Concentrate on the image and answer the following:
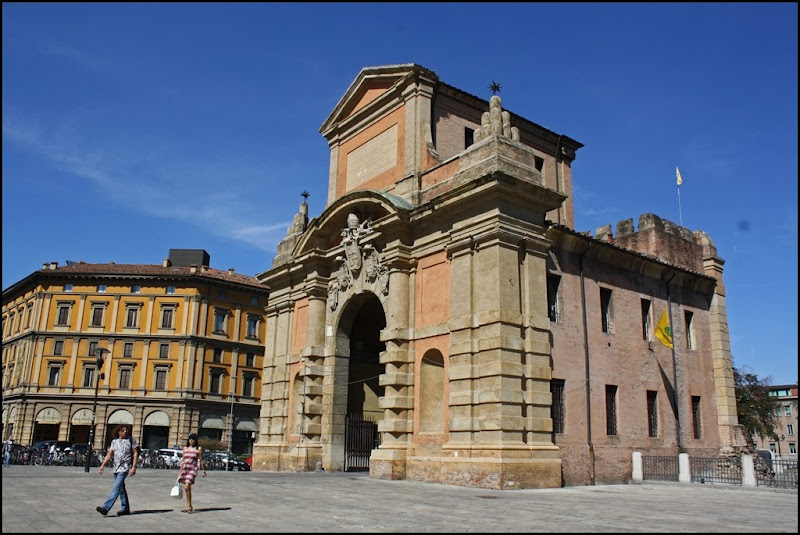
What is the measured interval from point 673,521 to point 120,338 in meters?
58.2

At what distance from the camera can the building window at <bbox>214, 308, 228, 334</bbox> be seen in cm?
6291

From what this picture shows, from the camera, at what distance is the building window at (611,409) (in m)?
23.8

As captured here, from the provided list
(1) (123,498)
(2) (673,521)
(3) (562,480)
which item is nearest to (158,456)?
(3) (562,480)

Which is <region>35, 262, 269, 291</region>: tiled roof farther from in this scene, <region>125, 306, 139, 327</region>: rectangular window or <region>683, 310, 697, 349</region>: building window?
<region>683, 310, 697, 349</region>: building window

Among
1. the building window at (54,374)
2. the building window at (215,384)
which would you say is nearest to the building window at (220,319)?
the building window at (215,384)

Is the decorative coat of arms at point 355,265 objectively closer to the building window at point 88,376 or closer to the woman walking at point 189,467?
the woman walking at point 189,467

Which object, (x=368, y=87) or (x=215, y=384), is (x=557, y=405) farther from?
(x=215, y=384)

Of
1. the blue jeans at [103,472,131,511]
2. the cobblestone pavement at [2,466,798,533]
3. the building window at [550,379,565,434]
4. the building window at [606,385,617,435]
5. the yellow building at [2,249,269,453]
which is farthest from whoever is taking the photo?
the yellow building at [2,249,269,453]

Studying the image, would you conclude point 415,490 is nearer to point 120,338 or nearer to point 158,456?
point 158,456

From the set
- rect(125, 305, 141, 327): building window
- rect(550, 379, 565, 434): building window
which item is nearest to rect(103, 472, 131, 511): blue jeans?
rect(550, 379, 565, 434): building window

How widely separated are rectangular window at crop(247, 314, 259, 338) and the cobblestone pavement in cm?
4535

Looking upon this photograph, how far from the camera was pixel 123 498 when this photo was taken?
39.7 ft

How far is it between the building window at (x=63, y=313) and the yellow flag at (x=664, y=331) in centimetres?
5415

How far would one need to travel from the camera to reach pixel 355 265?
26.2 m
